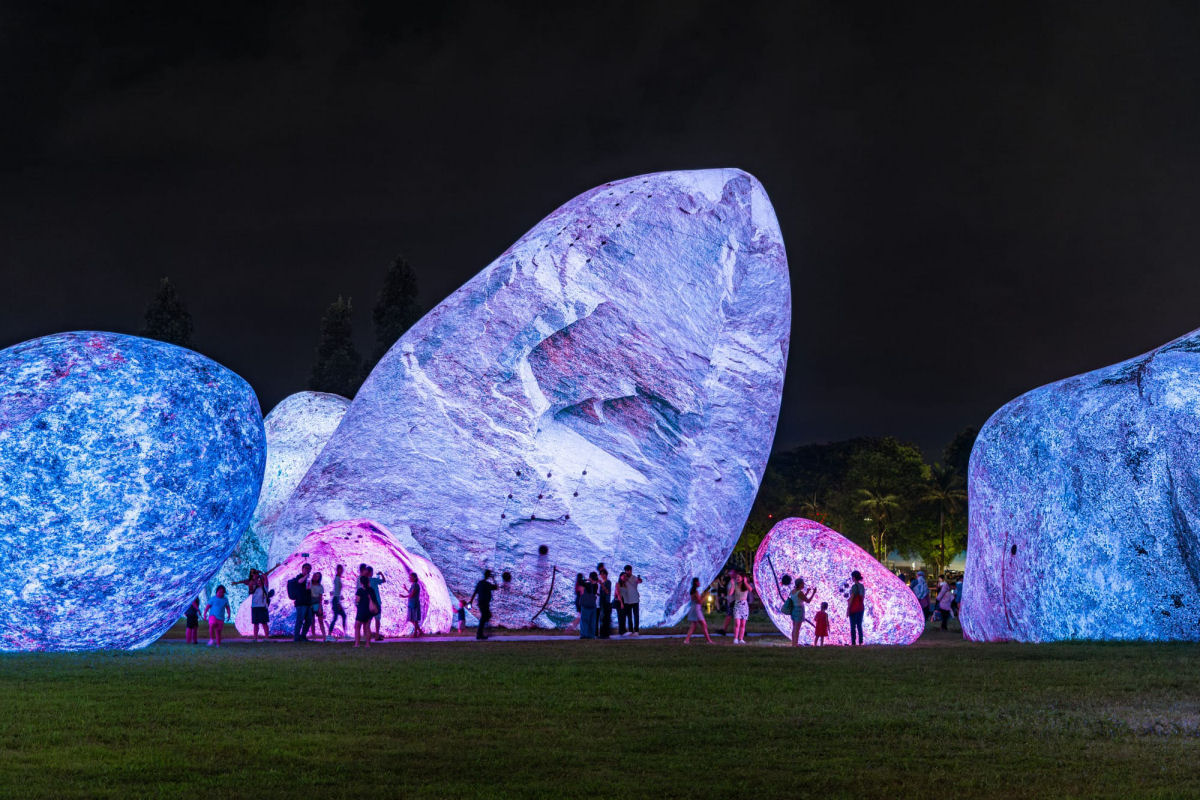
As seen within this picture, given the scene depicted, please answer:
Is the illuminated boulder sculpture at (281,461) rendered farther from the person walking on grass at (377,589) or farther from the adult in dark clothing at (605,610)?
the adult in dark clothing at (605,610)

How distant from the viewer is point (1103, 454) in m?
26.7

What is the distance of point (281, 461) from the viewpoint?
1618 inches

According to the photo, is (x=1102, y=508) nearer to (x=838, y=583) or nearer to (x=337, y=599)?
(x=838, y=583)

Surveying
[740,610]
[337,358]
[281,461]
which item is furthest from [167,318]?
[740,610]

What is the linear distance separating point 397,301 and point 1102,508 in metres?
59.8

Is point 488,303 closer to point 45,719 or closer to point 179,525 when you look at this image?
point 179,525

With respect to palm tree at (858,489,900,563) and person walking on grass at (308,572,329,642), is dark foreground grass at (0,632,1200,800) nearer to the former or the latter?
person walking on grass at (308,572,329,642)

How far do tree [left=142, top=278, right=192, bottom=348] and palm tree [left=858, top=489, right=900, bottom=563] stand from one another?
138 ft

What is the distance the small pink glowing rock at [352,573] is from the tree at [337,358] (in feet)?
168

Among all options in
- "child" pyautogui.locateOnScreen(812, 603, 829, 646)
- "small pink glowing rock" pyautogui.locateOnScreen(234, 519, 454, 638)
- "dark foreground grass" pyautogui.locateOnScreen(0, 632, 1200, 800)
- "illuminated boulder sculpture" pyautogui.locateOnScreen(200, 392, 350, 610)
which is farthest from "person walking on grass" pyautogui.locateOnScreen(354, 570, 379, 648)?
"illuminated boulder sculpture" pyautogui.locateOnScreen(200, 392, 350, 610)

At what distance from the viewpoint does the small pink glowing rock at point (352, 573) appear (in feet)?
94.3

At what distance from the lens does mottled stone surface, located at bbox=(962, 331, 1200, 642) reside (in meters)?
25.7

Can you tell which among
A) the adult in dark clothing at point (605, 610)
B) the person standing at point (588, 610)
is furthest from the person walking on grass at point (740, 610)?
the person standing at point (588, 610)

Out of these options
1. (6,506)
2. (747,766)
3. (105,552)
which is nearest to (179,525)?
(105,552)
